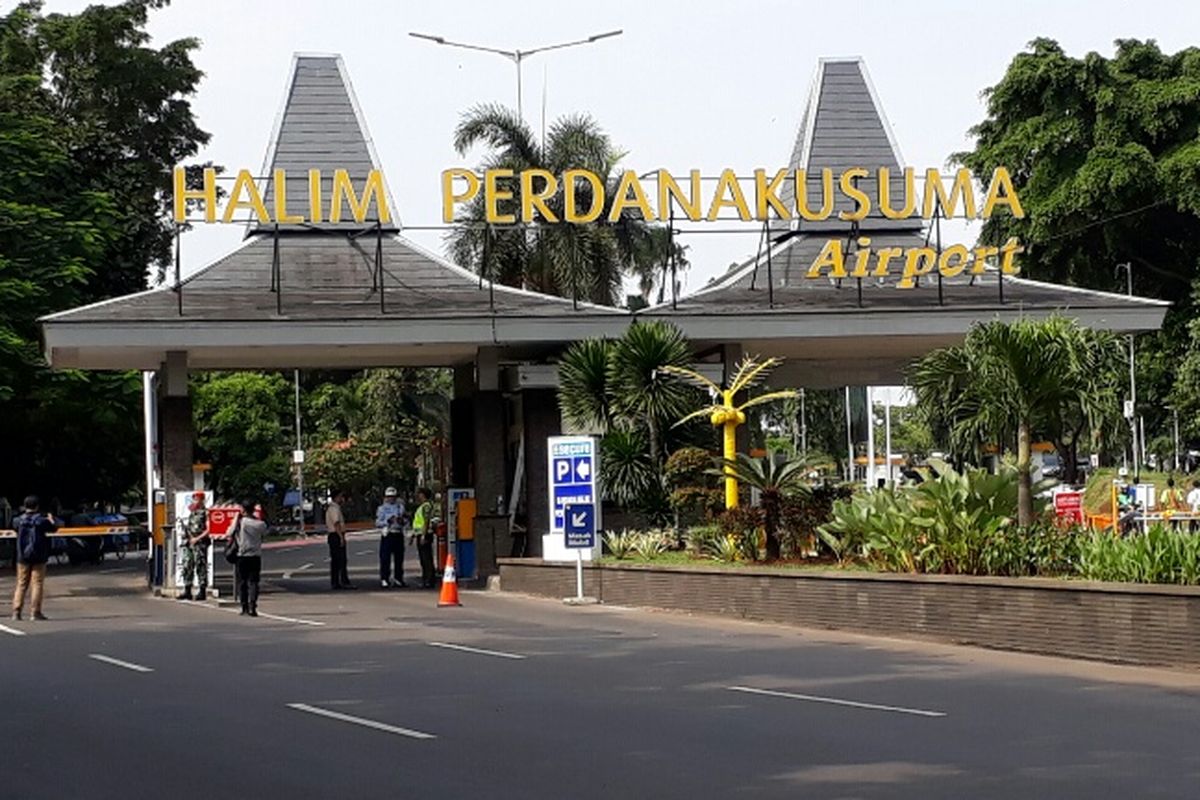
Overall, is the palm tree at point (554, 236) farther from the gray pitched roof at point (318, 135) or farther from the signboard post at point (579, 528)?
the signboard post at point (579, 528)

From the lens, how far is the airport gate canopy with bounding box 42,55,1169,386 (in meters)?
33.2

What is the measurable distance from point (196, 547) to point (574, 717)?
59.2 feet

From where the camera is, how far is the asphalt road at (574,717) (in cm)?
1109

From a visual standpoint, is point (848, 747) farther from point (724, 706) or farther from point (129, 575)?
point (129, 575)

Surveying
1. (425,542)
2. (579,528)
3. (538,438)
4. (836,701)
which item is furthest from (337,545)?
(836,701)

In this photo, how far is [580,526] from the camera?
96.3 feet

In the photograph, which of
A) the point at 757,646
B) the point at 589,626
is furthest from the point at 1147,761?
the point at 589,626

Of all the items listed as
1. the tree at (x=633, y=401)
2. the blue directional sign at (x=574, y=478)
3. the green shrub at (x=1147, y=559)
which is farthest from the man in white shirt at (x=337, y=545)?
the green shrub at (x=1147, y=559)

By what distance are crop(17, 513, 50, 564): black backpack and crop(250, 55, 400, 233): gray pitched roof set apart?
42.8 feet

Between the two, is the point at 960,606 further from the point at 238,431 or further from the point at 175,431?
the point at 238,431

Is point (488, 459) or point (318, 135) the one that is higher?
point (318, 135)

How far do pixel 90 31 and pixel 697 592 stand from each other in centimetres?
4007

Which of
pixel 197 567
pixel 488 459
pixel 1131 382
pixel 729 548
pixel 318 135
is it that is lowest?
pixel 197 567

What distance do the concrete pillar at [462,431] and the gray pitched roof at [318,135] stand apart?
4612 mm
